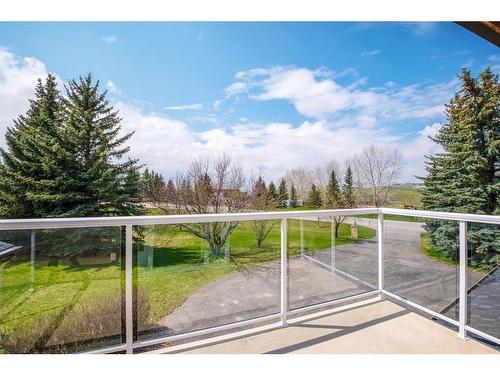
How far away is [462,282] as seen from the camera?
2338mm

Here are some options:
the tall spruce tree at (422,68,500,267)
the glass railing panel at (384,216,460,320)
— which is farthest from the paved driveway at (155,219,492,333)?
the tall spruce tree at (422,68,500,267)

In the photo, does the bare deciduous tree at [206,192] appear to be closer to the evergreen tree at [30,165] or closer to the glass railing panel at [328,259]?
the evergreen tree at [30,165]

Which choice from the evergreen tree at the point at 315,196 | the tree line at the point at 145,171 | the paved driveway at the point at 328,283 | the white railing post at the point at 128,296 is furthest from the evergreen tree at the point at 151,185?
the white railing post at the point at 128,296

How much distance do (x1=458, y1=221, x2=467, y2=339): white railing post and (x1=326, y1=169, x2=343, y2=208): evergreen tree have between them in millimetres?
12871

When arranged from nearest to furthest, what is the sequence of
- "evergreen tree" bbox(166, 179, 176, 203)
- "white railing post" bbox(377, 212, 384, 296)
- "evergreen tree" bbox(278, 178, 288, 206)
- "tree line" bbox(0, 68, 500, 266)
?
"white railing post" bbox(377, 212, 384, 296) < "tree line" bbox(0, 68, 500, 266) < "evergreen tree" bbox(166, 179, 176, 203) < "evergreen tree" bbox(278, 178, 288, 206)

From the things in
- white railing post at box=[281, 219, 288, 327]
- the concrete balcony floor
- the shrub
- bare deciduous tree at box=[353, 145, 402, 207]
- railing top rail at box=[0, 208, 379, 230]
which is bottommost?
the concrete balcony floor

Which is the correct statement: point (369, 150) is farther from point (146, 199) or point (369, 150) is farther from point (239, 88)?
point (146, 199)

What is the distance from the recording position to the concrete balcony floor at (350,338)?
2080 mm

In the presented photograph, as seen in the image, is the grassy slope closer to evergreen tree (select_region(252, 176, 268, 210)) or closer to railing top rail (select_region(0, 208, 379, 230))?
railing top rail (select_region(0, 208, 379, 230))

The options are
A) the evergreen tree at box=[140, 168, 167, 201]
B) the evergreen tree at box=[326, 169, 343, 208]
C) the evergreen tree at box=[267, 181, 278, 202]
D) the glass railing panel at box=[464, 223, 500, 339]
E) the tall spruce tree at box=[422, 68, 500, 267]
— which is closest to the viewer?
the glass railing panel at box=[464, 223, 500, 339]

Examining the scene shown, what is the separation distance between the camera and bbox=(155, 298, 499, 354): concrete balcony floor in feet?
6.82

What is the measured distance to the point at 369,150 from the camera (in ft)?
49.4

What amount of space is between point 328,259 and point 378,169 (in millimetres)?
13243

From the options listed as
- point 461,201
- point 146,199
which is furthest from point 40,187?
point 461,201
